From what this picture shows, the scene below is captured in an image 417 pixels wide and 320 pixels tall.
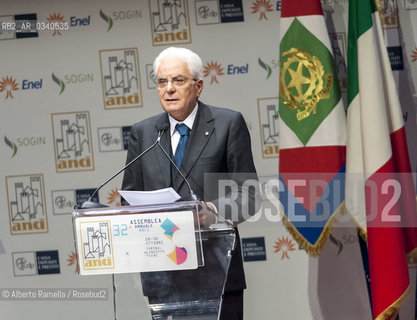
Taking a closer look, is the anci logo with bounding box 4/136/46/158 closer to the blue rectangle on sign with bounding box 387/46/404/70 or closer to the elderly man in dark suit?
the elderly man in dark suit

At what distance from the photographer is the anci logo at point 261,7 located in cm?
414

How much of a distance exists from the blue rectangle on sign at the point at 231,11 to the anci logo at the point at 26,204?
1.54 meters

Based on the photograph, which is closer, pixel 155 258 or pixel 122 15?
pixel 155 258

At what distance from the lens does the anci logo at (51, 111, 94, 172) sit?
423cm

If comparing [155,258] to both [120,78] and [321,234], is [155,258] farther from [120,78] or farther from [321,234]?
[120,78]

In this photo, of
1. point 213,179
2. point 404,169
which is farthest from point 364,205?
point 213,179

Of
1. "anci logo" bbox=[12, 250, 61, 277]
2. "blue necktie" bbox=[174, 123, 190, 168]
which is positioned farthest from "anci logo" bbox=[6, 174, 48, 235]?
"blue necktie" bbox=[174, 123, 190, 168]

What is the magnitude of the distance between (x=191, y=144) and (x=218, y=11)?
177 centimetres

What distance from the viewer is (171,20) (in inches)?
164

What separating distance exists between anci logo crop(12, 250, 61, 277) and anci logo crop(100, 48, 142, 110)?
1.02m

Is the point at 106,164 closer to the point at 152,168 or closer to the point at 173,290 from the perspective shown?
the point at 152,168

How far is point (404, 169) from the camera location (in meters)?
3.64

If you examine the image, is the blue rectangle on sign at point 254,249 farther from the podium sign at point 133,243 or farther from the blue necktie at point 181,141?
the podium sign at point 133,243

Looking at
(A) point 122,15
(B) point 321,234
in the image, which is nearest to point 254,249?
(B) point 321,234
